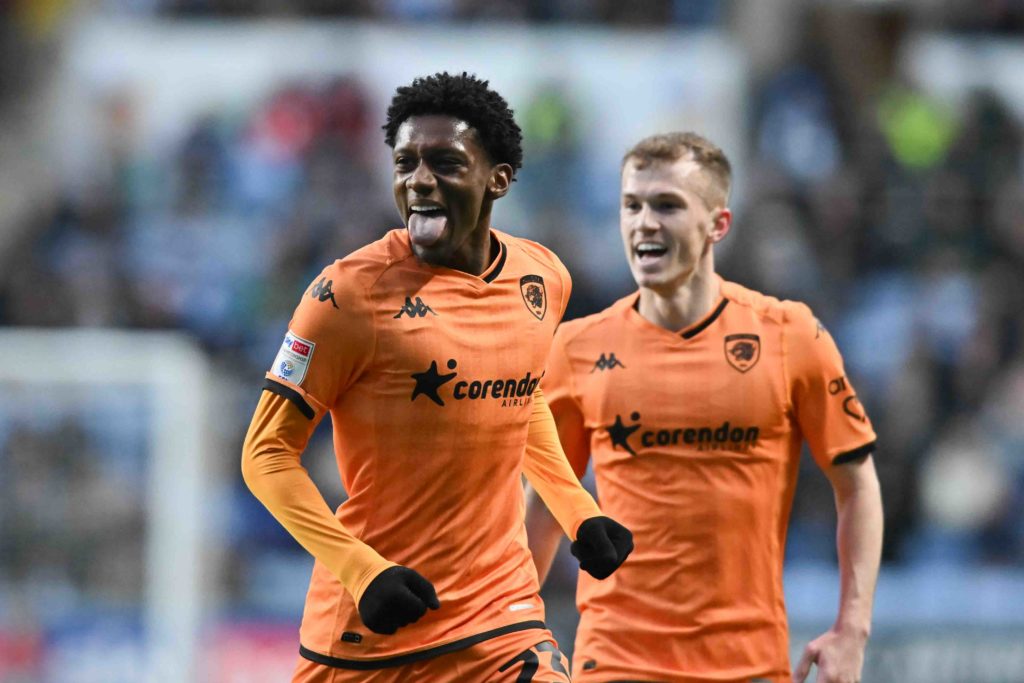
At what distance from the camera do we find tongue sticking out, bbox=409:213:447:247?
4156 mm

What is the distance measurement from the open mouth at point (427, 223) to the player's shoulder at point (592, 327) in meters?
1.23

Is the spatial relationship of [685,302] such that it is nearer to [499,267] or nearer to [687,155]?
[687,155]

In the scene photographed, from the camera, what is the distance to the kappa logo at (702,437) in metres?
5.05

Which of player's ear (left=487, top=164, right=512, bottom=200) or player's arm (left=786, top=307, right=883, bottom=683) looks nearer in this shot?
player's ear (left=487, top=164, right=512, bottom=200)

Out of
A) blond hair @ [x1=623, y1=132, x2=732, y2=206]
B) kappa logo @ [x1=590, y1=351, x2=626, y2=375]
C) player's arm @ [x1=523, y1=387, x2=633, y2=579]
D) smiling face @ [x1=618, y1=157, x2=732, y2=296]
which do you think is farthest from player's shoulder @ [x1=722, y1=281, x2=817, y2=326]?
player's arm @ [x1=523, y1=387, x2=633, y2=579]

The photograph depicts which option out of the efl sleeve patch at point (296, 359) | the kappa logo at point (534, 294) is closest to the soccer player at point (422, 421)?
the efl sleeve patch at point (296, 359)

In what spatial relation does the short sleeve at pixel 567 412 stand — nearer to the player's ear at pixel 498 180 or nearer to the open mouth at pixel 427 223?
the player's ear at pixel 498 180

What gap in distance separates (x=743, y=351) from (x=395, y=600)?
1.81 meters

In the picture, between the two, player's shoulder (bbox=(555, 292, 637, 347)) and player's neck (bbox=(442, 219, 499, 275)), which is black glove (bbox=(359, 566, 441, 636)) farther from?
player's shoulder (bbox=(555, 292, 637, 347))

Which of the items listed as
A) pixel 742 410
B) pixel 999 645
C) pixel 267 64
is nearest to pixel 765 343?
pixel 742 410

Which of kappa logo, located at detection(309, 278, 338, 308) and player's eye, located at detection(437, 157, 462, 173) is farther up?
player's eye, located at detection(437, 157, 462, 173)

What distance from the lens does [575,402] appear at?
5246mm

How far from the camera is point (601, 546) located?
4344mm

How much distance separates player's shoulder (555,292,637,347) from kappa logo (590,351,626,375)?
0.25 feet
